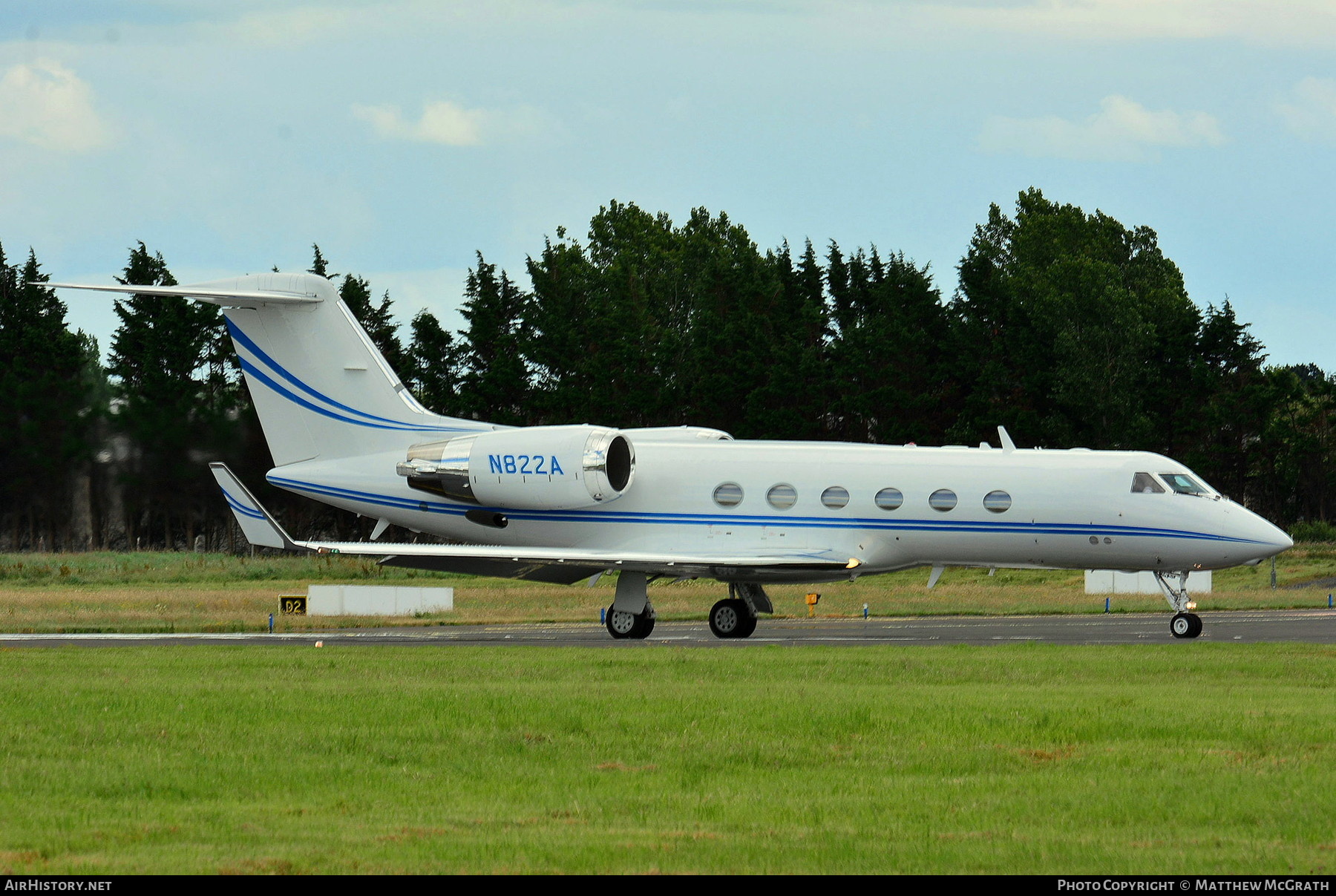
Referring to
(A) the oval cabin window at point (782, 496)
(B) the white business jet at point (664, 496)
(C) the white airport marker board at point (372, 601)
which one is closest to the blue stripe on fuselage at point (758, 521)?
(B) the white business jet at point (664, 496)

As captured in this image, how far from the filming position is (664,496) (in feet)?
92.8

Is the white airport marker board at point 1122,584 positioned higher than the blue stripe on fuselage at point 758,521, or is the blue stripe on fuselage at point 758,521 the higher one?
the blue stripe on fuselage at point 758,521

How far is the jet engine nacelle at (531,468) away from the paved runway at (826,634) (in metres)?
2.42

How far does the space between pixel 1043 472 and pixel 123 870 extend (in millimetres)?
20212

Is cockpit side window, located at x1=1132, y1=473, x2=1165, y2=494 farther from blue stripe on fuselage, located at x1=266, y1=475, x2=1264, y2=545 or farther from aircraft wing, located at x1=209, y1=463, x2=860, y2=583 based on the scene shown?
aircraft wing, located at x1=209, y1=463, x2=860, y2=583

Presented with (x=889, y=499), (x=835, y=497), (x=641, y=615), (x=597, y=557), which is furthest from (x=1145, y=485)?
(x=597, y=557)

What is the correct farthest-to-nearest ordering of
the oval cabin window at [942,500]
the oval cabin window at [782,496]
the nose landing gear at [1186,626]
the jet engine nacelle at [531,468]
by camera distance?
1. the jet engine nacelle at [531,468]
2. the oval cabin window at [782,496]
3. the oval cabin window at [942,500]
4. the nose landing gear at [1186,626]

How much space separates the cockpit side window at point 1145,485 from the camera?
2600 centimetres

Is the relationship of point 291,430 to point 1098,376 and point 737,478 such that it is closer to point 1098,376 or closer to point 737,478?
point 737,478

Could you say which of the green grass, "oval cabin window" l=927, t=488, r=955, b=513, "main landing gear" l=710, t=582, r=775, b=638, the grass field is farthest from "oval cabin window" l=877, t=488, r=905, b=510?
the grass field

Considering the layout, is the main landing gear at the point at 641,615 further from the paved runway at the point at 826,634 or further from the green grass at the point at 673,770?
the green grass at the point at 673,770

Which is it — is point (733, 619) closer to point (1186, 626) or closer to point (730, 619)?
point (730, 619)

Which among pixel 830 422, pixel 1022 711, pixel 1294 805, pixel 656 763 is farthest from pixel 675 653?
pixel 830 422

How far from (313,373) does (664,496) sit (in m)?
7.21
